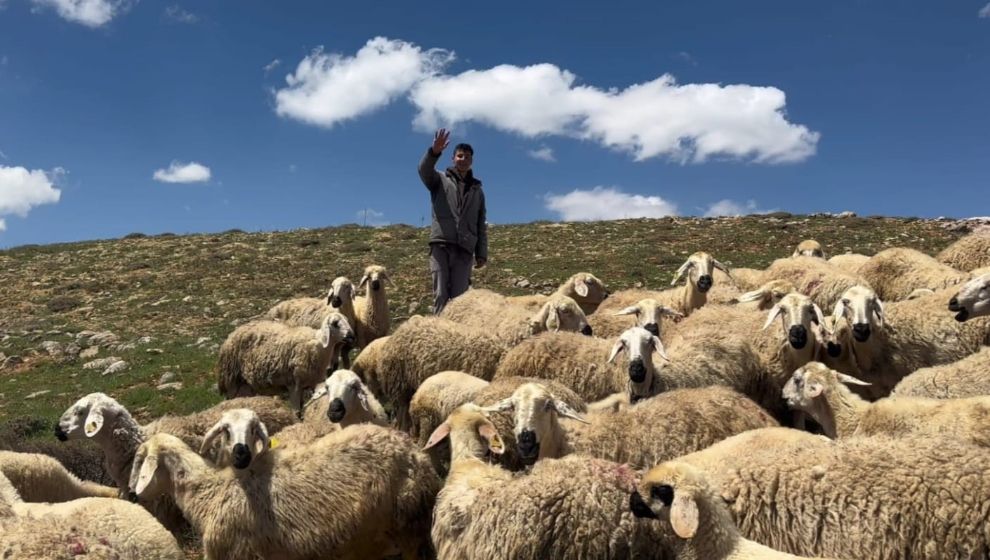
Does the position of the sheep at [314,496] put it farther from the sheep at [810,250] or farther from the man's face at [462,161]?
the sheep at [810,250]

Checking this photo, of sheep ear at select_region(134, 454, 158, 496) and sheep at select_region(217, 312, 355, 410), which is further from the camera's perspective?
sheep at select_region(217, 312, 355, 410)

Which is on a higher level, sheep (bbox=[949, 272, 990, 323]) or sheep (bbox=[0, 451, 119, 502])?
sheep (bbox=[949, 272, 990, 323])

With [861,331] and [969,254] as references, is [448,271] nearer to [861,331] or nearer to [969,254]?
[861,331]

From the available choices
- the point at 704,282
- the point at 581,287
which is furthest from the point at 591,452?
the point at 581,287

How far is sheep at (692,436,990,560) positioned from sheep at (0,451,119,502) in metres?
6.33

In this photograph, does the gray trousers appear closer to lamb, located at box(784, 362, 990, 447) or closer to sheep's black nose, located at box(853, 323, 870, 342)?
sheep's black nose, located at box(853, 323, 870, 342)

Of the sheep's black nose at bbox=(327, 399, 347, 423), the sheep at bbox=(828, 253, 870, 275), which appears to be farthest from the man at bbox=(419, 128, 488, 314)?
the sheep at bbox=(828, 253, 870, 275)

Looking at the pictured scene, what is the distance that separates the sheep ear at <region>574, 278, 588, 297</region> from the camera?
514 inches

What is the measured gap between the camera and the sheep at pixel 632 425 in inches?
229

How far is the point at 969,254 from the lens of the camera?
12.6m

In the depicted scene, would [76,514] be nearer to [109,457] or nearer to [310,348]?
[109,457]

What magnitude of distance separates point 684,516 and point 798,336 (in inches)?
187

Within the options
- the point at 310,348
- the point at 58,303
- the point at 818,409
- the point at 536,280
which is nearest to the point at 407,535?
the point at 818,409

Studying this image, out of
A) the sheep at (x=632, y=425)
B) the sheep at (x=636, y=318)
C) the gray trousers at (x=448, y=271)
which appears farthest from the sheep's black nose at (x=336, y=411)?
the gray trousers at (x=448, y=271)
